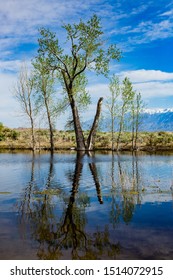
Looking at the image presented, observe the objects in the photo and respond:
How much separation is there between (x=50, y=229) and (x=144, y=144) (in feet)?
173

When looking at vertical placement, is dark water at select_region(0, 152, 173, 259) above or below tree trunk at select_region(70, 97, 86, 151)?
below

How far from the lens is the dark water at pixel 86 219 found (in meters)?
8.70

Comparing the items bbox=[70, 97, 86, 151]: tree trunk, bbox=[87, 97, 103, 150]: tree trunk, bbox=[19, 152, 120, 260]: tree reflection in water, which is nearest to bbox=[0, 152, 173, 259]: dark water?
bbox=[19, 152, 120, 260]: tree reflection in water

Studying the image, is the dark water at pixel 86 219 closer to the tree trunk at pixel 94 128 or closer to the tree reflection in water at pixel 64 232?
the tree reflection in water at pixel 64 232

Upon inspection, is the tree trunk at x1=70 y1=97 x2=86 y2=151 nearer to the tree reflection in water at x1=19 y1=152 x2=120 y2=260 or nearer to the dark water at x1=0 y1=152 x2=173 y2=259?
the dark water at x1=0 y1=152 x2=173 y2=259

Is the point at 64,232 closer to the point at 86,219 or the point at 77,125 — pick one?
the point at 86,219

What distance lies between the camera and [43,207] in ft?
44.1

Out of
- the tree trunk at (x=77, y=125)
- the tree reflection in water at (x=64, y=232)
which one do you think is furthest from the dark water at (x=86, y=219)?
the tree trunk at (x=77, y=125)

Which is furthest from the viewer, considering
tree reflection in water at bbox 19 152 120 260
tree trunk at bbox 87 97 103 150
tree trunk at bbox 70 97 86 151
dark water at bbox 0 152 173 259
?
tree trunk at bbox 87 97 103 150

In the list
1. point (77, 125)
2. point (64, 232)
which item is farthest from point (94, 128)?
point (64, 232)

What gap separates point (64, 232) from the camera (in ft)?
33.3

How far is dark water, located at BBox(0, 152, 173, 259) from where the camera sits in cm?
870
